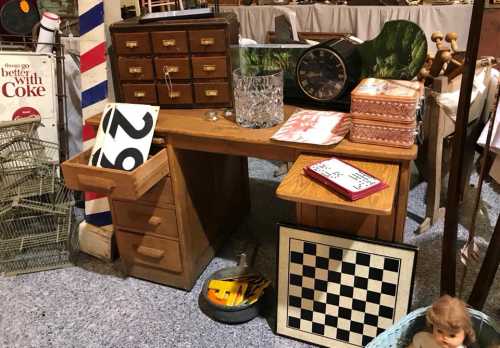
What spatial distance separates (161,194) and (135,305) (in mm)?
477

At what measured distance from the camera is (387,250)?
1.38 m

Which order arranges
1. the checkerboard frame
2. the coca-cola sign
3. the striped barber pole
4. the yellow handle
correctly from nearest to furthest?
the checkerboard frame < the yellow handle < the striped barber pole < the coca-cola sign

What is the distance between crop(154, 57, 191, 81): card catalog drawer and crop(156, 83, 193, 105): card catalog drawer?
3 cm

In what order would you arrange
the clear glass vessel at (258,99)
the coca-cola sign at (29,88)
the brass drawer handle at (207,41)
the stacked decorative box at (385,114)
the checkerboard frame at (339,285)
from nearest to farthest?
1. the stacked decorative box at (385,114)
2. the checkerboard frame at (339,285)
3. the clear glass vessel at (258,99)
4. the brass drawer handle at (207,41)
5. the coca-cola sign at (29,88)

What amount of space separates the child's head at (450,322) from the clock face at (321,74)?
771 mm

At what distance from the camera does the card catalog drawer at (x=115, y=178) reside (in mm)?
1430

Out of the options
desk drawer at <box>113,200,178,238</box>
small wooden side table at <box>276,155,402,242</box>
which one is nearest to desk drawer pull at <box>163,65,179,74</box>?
desk drawer at <box>113,200,178,238</box>

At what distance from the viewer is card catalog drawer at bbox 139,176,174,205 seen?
66.8 inches

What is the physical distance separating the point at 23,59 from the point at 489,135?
2049 millimetres

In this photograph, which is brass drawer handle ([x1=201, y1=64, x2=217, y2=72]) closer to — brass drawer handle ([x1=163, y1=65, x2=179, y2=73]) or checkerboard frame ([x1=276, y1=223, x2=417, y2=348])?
brass drawer handle ([x1=163, y1=65, x2=179, y2=73])

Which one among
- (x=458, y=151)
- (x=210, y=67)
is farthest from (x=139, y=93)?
(x=458, y=151)

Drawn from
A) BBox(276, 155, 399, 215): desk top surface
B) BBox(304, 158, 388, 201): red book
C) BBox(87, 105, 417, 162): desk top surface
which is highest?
BBox(87, 105, 417, 162): desk top surface

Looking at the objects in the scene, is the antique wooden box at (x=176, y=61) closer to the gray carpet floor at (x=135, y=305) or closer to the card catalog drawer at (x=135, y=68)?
the card catalog drawer at (x=135, y=68)

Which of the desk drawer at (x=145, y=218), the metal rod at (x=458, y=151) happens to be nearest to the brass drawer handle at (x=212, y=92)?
the desk drawer at (x=145, y=218)
